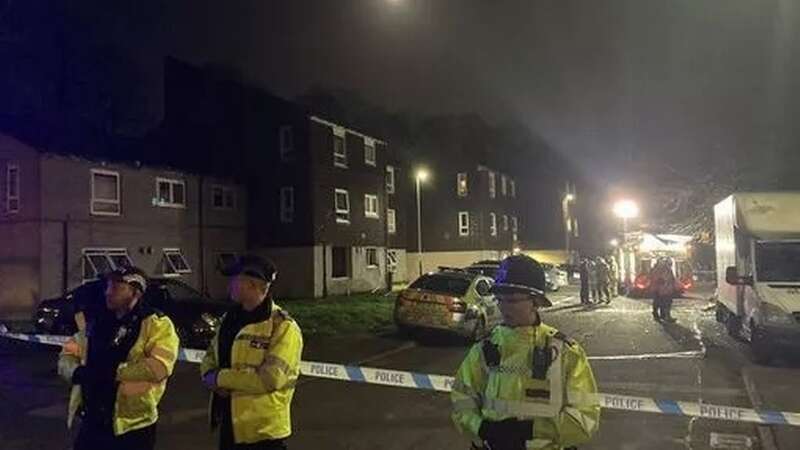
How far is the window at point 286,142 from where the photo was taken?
35875mm

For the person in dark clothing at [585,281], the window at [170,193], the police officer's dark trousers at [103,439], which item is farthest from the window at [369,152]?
the police officer's dark trousers at [103,439]

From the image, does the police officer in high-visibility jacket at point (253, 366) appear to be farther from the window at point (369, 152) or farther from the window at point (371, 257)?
the window at point (369, 152)

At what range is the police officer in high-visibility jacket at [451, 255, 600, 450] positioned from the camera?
10.6ft

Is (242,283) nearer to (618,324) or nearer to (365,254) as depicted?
(618,324)

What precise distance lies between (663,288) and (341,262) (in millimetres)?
19311

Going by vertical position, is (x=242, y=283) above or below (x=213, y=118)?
below

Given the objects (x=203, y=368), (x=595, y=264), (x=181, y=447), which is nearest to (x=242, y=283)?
(x=203, y=368)

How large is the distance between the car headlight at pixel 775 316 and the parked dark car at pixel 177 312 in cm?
974

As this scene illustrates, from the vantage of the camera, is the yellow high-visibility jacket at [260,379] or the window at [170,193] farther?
the window at [170,193]

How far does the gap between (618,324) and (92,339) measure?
17988 millimetres

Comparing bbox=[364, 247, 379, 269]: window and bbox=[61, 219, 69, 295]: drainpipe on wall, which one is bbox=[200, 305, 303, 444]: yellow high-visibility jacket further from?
bbox=[364, 247, 379, 269]: window

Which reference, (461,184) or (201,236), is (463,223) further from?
(201,236)

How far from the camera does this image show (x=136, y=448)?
4.50 metres

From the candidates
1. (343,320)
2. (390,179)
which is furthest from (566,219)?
(343,320)
